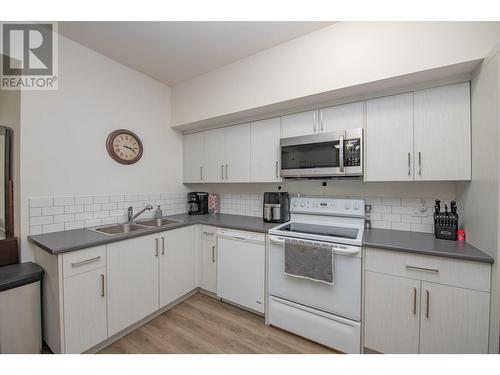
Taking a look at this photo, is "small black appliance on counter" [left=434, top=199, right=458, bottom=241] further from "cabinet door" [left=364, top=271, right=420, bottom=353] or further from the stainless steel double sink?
the stainless steel double sink

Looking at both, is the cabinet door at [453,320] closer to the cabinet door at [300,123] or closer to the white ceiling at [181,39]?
the cabinet door at [300,123]

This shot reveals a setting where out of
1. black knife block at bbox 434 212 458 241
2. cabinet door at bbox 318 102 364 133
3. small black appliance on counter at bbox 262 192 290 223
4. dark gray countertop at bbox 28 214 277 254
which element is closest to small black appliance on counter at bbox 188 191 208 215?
dark gray countertop at bbox 28 214 277 254

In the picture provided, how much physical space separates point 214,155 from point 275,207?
1.04 meters

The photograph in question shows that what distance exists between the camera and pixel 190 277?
231 cm

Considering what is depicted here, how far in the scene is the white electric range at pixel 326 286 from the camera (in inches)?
60.7

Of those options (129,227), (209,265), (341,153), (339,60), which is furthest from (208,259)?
(339,60)

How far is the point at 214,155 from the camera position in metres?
2.67

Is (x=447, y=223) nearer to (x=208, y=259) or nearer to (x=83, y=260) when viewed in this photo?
(x=208, y=259)

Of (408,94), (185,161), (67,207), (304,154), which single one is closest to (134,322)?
(67,207)

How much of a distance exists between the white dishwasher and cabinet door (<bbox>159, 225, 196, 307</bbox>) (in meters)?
0.33

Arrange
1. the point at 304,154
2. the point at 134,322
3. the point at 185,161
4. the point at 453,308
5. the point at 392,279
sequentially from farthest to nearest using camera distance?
1. the point at 185,161
2. the point at 304,154
3. the point at 134,322
4. the point at 392,279
5. the point at 453,308

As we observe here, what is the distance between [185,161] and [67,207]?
4.65ft

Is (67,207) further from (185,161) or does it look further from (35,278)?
(185,161)

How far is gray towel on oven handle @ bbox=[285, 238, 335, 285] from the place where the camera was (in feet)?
5.21
